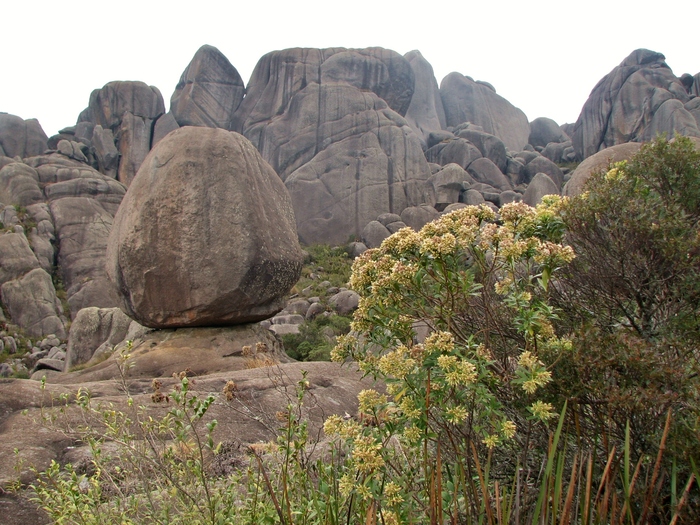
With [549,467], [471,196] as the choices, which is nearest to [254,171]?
[549,467]

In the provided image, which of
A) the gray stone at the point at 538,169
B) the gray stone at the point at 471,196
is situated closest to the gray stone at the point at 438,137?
the gray stone at the point at 538,169

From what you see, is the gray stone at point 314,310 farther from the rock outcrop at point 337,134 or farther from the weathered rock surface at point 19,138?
the weathered rock surface at point 19,138

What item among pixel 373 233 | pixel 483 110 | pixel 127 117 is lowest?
pixel 373 233

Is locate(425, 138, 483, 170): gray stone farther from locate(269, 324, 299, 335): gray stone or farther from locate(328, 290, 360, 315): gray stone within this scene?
locate(269, 324, 299, 335): gray stone

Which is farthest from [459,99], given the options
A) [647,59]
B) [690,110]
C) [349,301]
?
[349,301]

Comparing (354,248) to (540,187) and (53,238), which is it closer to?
(540,187)

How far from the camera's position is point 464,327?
115 inches

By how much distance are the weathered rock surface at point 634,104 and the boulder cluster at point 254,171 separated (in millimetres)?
108

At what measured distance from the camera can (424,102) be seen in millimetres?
46344

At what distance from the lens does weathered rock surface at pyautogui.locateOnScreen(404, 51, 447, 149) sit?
45.5 meters

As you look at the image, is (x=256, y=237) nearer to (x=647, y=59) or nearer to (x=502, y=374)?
(x=502, y=374)

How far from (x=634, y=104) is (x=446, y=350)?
3906 cm

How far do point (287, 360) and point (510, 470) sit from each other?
647 centimetres

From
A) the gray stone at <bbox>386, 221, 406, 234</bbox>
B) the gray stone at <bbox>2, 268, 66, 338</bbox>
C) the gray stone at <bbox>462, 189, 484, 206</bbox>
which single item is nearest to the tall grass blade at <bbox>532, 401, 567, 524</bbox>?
the gray stone at <bbox>2, 268, 66, 338</bbox>
